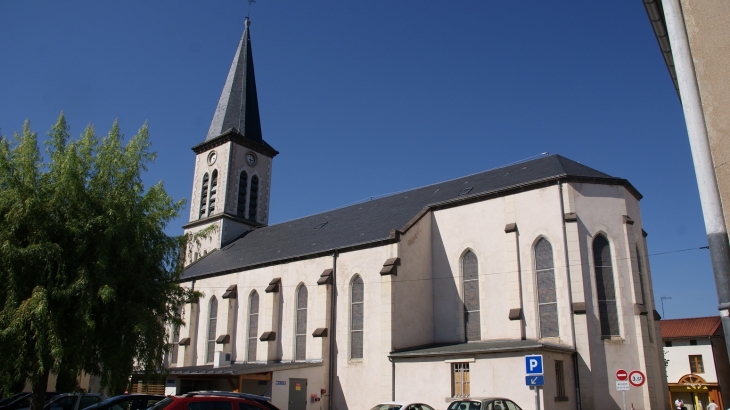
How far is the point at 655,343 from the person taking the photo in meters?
21.5

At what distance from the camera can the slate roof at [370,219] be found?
946 inches

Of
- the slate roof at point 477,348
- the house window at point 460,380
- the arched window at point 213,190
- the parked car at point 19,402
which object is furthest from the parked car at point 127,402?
the arched window at point 213,190

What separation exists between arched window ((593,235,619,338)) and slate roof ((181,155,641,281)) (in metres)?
2.66

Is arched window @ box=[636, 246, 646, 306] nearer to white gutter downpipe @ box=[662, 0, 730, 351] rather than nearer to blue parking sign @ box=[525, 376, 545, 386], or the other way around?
blue parking sign @ box=[525, 376, 545, 386]

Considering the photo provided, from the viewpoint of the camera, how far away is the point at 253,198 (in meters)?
41.7

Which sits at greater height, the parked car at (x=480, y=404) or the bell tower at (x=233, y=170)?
the bell tower at (x=233, y=170)

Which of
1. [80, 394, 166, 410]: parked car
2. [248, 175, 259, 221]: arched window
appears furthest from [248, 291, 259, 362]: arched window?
[80, 394, 166, 410]: parked car

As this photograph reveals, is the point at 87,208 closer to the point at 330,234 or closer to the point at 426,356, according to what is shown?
the point at 426,356

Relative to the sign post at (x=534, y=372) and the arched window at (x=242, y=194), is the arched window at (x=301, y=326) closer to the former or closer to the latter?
the arched window at (x=242, y=194)

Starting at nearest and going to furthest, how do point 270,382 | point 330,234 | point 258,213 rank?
point 270,382
point 330,234
point 258,213

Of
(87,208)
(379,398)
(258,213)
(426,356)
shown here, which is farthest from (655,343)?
(258,213)

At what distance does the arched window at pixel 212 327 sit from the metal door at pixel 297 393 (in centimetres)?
944

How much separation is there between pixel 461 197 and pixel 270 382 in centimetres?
1131

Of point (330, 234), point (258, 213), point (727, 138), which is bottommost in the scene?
point (727, 138)
